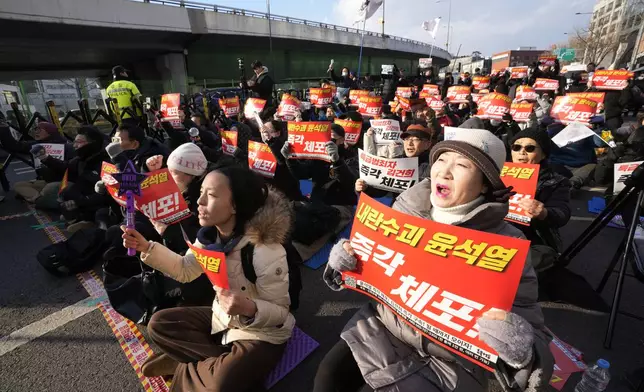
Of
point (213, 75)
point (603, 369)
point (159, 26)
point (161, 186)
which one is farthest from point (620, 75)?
point (213, 75)

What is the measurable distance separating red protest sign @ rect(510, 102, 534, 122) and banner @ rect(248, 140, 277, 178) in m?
5.29

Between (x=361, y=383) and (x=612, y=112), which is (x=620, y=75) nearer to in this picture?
(x=612, y=112)

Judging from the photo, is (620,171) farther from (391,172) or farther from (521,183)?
(391,172)

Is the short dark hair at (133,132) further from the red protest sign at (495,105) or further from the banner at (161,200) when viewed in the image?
the red protest sign at (495,105)

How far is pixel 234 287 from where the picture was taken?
2.00 metres

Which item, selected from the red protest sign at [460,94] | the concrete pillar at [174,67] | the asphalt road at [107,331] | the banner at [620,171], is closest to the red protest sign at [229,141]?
the asphalt road at [107,331]

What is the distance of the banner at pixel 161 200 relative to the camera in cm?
257

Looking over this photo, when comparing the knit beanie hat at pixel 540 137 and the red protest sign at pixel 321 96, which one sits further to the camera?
→ the red protest sign at pixel 321 96

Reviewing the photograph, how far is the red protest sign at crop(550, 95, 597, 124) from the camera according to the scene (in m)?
5.64

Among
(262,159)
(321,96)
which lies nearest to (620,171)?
(262,159)

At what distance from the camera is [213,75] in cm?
2709

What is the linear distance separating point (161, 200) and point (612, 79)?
35.3 feet

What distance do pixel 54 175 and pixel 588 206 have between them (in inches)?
348

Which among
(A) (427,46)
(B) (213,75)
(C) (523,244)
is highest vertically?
(A) (427,46)
